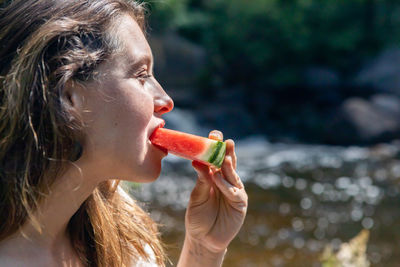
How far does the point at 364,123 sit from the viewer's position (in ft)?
52.4

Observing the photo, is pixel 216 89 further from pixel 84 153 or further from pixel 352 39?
pixel 84 153

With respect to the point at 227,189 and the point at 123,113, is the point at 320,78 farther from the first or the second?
the point at 123,113

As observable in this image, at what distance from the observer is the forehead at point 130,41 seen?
77.5 inches

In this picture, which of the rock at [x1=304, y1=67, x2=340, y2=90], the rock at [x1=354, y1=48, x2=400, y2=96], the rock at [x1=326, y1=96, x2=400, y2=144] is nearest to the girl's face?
the rock at [x1=326, y1=96, x2=400, y2=144]

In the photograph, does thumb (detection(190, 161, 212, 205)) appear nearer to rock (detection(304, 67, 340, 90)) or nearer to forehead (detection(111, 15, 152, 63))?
forehead (detection(111, 15, 152, 63))

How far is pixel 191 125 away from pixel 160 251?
14.9 metres

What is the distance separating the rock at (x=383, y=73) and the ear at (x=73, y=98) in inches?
669

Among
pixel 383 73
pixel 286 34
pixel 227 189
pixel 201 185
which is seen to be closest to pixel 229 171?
pixel 227 189

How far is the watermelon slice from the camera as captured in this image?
2.11 m

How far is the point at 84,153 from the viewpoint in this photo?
1937 millimetres

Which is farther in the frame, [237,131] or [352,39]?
[352,39]

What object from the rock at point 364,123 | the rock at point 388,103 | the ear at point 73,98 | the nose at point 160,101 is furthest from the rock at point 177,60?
the ear at point 73,98

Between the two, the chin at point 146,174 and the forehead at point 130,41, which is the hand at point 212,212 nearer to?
the chin at point 146,174

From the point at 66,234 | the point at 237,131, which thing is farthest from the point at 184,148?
the point at 237,131
